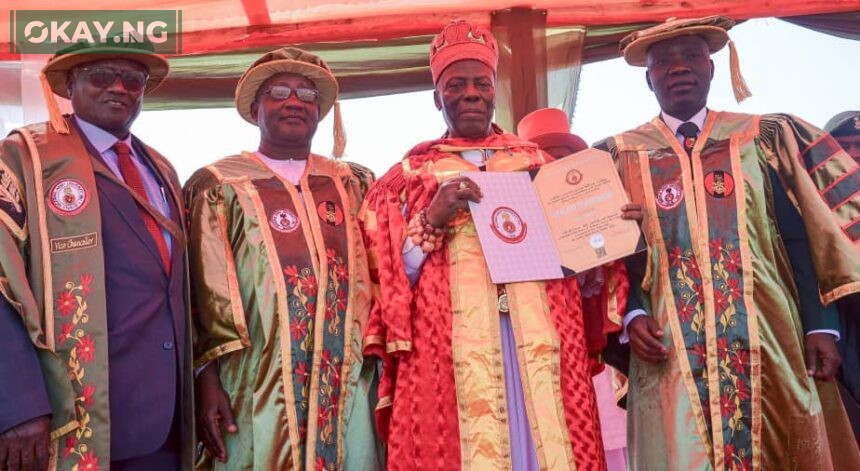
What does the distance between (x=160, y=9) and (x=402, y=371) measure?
4.07m

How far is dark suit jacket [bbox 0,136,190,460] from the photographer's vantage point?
2.76m

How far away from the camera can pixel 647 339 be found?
305 centimetres

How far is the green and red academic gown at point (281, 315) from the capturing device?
9.84ft

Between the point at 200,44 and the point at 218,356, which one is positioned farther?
the point at 200,44

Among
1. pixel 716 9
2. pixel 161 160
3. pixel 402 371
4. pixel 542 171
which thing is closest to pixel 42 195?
pixel 161 160

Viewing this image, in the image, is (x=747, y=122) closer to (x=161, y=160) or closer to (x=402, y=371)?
(x=402, y=371)

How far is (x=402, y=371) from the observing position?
3045 millimetres

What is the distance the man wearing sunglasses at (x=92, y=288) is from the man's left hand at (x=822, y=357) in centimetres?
234

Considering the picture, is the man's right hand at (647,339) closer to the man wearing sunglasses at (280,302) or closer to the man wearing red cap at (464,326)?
the man wearing red cap at (464,326)

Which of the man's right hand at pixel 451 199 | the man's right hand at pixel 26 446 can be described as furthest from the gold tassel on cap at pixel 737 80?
the man's right hand at pixel 26 446

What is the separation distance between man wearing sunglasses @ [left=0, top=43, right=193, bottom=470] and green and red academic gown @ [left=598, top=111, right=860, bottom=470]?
1826 mm

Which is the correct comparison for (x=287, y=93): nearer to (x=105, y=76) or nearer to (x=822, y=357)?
(x=105, y=76)

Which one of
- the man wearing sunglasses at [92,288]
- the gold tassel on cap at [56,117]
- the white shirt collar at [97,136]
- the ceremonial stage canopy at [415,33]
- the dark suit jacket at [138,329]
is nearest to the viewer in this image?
the man wearing sunglasses at [92,288]

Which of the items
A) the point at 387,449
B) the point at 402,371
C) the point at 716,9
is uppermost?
the point at 716,9
